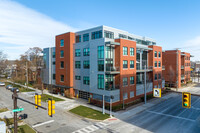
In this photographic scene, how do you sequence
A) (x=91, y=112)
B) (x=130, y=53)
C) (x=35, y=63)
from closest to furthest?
(x=91, y=112) → (x=130, y=53) → (x=35, y=63)

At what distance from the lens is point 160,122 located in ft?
68.0

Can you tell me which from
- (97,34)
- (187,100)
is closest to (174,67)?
(97,34)

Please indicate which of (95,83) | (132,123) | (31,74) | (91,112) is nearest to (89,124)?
(91,112)

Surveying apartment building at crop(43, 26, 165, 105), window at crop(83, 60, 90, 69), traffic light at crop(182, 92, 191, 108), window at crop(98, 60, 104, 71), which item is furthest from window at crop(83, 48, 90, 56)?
traffic light at crop(182, 92, 191, 108)

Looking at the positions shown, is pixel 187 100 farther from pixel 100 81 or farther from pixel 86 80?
pixel 86 80

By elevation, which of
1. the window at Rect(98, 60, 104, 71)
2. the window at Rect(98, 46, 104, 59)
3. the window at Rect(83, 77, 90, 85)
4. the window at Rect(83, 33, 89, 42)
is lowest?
the window at Rect(83, 77, 90, 85)

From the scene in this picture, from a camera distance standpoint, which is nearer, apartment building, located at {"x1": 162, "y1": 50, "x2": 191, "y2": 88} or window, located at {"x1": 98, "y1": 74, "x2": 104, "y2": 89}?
window, located at {"x1": 98, "y1": 74, "x2": 104, "y2": 89}

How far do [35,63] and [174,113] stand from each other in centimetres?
5588

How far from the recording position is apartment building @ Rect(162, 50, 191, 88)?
53.7 metres

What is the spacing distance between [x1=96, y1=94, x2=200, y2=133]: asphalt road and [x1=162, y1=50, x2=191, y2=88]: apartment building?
29.1 m

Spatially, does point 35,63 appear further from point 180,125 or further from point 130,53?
point 180,125

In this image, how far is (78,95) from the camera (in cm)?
3575

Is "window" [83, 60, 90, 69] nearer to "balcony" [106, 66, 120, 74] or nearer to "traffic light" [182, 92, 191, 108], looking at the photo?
"balcony" [106, 66, 120, 74]

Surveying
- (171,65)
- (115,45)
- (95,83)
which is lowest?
(95,83)
